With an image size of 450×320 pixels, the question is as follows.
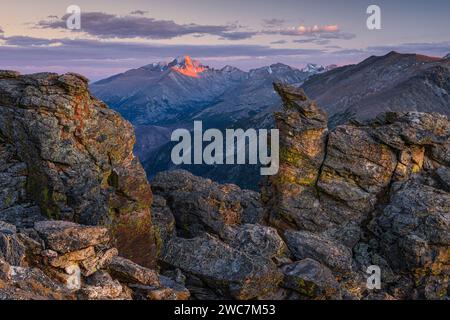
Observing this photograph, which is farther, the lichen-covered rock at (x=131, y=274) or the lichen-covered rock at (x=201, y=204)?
the lichen-covered rock at (x=201, y=204)

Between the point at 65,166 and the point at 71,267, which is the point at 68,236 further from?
the point at 65,166

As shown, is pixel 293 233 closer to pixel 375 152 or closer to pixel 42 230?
pixel 375 152

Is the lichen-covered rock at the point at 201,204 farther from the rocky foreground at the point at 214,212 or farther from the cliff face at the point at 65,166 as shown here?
the cliff face at the point at 65,166

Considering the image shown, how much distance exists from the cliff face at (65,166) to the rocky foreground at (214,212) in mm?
135

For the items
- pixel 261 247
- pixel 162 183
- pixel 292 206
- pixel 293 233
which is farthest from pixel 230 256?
pixel 162 183

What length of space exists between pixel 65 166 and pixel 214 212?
65.8ft

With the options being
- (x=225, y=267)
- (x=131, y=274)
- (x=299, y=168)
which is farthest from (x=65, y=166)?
(x=299, y=168)

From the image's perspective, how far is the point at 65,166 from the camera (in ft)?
146

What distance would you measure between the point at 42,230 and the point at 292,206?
3289 cm

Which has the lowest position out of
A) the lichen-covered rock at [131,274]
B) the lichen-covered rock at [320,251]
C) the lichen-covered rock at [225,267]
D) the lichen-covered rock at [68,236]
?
the lichen-covered rock at [320,251]

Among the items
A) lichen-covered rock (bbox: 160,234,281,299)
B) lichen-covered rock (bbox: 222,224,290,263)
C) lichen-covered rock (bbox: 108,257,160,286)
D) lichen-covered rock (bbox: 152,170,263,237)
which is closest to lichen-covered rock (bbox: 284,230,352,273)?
lichen-covered rock (bbox: 222,224,290,263)

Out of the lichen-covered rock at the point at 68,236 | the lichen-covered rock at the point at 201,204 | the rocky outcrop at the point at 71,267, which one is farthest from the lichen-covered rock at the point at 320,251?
the lichen-covered rock at the point at 68,236

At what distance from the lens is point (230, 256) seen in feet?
118

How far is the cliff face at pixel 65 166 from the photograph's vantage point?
1681 inches
